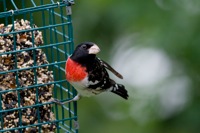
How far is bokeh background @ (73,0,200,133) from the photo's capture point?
7996mm

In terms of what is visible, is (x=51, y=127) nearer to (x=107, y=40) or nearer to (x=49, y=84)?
(x=49, y=84)

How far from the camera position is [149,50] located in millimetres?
8625

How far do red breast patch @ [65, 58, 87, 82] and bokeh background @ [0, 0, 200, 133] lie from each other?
1.42 meters

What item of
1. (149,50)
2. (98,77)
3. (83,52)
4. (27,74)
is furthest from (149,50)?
(27,74)

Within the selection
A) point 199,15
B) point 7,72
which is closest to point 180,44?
point 199,15

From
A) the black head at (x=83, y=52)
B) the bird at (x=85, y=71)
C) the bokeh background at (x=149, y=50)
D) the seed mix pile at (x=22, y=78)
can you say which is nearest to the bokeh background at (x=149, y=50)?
the bokeh background at (x=149, y=50)

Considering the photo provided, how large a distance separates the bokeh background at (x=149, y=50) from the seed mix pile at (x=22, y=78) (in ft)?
5.20

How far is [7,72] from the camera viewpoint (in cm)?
659

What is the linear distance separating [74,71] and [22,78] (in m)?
0.41

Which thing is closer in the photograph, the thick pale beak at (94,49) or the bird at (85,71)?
the thick pale beak at (94,49)

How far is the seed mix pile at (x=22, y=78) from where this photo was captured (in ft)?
22.0

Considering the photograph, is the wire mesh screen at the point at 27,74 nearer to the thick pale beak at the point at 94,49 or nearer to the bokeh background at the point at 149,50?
the thick pale beak at the point at 94,49

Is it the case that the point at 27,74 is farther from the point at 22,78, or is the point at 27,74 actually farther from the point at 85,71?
the point at 85,71

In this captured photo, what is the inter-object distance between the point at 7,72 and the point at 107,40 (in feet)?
9.16
